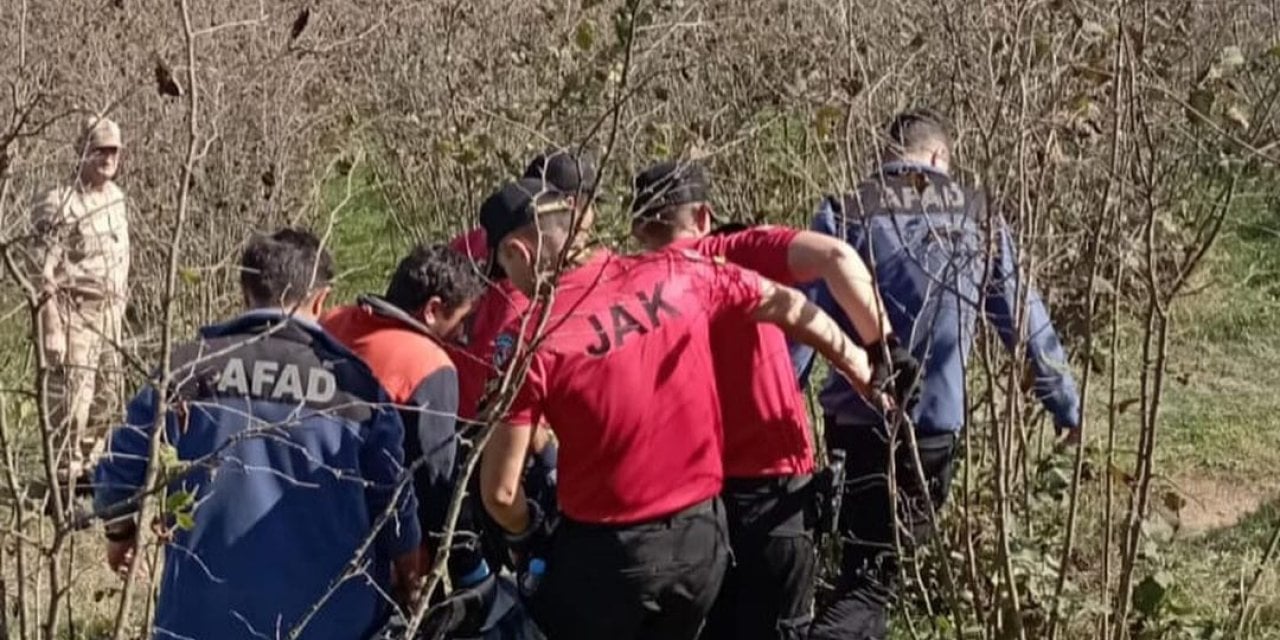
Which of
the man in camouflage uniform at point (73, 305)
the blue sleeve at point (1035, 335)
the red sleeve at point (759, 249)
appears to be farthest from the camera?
the red sleeve at point (759, 249)

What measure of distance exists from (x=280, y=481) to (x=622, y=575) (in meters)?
0.84

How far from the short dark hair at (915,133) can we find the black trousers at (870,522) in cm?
79

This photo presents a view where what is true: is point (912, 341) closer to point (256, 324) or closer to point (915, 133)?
point (915, 133)

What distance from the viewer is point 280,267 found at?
4059mm

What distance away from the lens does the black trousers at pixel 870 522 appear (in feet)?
18.2

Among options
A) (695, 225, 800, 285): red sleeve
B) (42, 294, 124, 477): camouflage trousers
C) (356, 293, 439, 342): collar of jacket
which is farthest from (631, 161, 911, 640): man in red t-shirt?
(42, 294, 124, 477): camouflage trousers

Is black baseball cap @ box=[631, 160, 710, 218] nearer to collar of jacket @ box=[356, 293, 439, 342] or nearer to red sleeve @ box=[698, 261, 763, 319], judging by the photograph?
red sleeve @ box=[698, 261, 763, 319]

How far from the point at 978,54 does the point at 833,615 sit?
167cm

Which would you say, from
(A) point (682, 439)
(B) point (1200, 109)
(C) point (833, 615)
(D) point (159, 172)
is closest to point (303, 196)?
(D) point (159, 172)

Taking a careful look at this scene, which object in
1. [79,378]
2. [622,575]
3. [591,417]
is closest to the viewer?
[79,378]

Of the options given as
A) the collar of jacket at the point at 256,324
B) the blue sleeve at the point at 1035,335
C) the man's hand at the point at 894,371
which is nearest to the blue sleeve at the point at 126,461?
the collar of jacket at the point at 256,324

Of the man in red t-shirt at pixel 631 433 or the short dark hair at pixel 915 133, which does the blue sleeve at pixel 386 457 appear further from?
the short dark hair at pixel 915 133

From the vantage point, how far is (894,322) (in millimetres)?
5438

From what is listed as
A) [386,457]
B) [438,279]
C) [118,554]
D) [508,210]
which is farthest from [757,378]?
[118,554]
